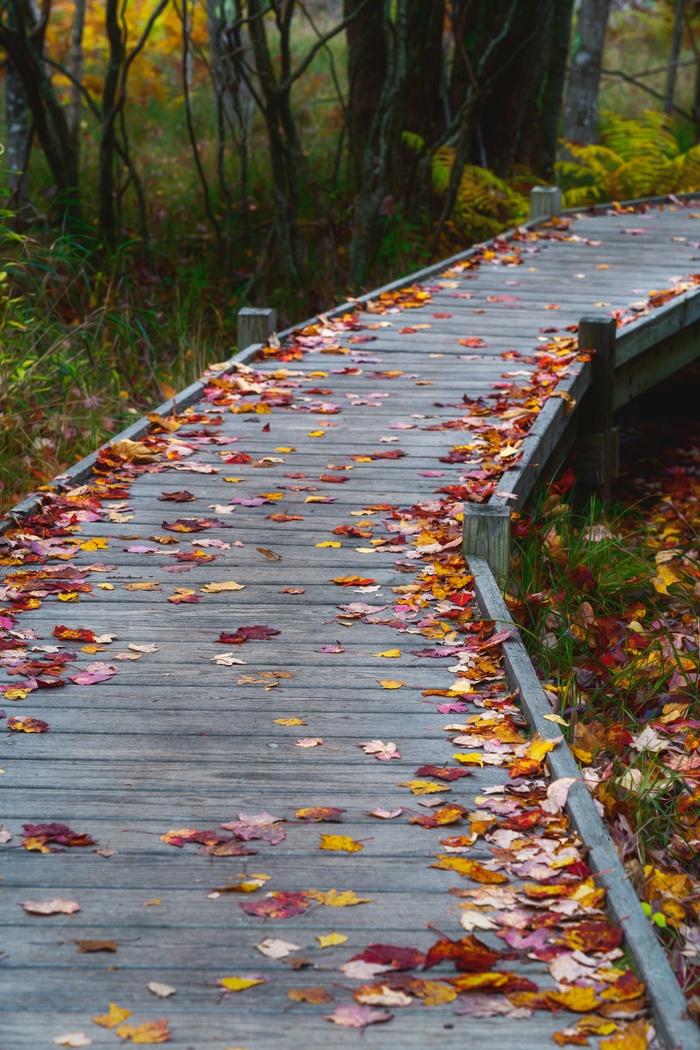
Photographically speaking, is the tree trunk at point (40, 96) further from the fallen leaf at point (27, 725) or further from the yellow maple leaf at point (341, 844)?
the yellow maple leaf at point (341, 844)

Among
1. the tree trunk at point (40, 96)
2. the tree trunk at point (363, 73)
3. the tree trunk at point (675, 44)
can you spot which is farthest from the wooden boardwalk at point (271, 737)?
the tree trunk at point (675, 44)

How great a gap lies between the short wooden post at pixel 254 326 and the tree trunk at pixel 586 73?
7.97 metres

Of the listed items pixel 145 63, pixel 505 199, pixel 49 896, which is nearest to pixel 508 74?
pixel 505 199

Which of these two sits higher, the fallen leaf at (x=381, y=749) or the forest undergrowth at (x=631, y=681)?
the fallen leaf at (x=381, y=749)

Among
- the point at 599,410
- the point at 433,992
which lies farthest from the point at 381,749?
the point at 599,410

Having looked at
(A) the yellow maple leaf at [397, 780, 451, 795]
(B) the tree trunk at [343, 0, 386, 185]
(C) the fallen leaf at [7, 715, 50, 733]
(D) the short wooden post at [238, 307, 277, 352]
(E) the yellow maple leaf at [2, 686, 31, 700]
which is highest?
(B) the tree trunk at [343, 0, 386, 185]

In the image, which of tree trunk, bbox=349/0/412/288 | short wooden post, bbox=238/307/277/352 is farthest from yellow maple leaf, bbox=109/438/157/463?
tree trunk, bbox=349/0/412/288

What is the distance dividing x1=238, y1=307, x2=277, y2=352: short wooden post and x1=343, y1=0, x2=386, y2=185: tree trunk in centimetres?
453

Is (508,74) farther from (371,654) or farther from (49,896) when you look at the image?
(49,896)

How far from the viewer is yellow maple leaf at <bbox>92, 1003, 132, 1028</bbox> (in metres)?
2.17

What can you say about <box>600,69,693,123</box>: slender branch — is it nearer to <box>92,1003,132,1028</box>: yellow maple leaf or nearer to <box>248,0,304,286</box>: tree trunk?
<box>248,0,304,286</box>: tree trunk

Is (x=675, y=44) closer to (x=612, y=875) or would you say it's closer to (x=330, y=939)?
(x=612, y=875)

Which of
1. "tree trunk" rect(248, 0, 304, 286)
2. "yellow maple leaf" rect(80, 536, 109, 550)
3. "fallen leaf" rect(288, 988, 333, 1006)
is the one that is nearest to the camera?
"fallen leaf" rect(288, 988, 333, 1006)

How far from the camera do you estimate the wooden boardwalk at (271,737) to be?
2.29 m
